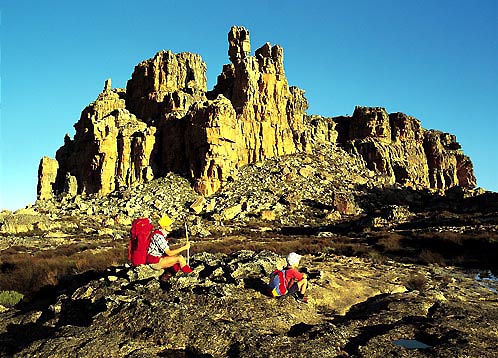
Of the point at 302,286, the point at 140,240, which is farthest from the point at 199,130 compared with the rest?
the point at 302,286

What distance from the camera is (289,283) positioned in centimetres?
893

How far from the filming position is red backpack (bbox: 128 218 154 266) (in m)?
9.62

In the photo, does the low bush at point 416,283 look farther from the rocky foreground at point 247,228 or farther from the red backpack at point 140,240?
the red backpack at point 140,240

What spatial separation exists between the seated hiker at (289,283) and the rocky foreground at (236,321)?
256 millimetres

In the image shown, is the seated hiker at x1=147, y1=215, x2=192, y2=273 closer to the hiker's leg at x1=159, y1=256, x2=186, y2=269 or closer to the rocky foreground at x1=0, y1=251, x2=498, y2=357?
the hiker's leg at x1=159, y1=256, x2=186, y2=269

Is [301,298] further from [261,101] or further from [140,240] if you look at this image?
[261,101]

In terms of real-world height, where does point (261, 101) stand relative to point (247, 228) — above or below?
above

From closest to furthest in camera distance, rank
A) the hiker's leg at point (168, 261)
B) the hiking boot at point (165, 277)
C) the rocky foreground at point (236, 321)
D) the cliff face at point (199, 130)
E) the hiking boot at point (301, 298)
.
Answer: the rocky foreground at point (236, 321) < the hiking boot at point (301, 298) < the hiking boot at point (165, 277) < the hiker's leg at point (168, 261) < the cliff face at point (199, 130)

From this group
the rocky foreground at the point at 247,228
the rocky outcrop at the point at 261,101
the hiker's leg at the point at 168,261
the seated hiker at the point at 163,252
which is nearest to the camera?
the rocky foreground at the point at 247,228

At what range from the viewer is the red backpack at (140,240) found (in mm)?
9617

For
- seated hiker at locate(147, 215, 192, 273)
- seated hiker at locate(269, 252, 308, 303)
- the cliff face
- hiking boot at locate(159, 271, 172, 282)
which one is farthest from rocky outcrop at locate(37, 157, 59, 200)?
seated hiker at locate(269, 252, 308, 303)

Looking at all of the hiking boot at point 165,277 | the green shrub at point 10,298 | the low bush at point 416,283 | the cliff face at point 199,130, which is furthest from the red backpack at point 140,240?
the cliff face at point 199,130

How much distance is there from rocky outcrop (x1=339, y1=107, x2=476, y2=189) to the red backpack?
85.6 m

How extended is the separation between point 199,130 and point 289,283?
6495 cm
